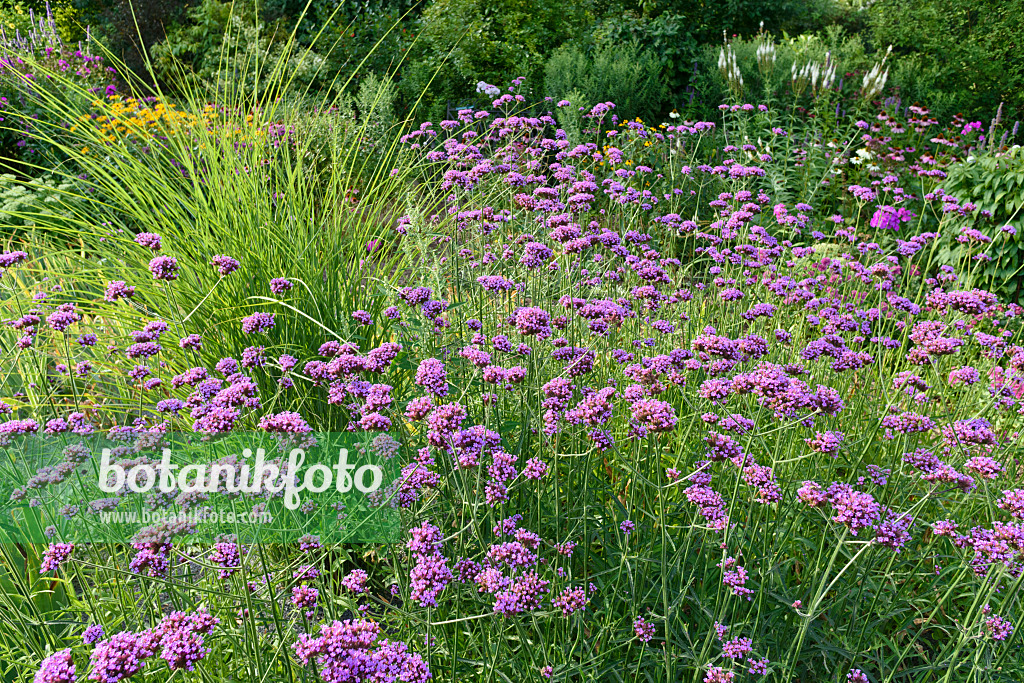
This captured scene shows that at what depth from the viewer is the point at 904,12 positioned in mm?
15391

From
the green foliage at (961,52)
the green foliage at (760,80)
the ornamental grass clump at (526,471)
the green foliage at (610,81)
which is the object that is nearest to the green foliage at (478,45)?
the green foliage at (610,81)

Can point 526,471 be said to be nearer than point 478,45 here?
Yes

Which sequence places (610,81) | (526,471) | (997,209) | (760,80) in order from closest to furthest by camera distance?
(526,471) → (997,209) → (610,81) → (760,80)

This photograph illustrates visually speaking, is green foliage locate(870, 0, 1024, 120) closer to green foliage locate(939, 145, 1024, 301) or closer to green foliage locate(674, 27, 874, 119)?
green foliage locate(674, 27, 874, 119)

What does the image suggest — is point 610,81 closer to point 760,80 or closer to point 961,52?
point 760,80

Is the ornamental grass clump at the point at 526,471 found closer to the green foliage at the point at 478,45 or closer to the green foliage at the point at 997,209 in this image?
the green foliage at the point at 997,209

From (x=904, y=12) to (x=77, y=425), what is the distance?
61.0ft

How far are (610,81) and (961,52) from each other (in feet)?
27.7

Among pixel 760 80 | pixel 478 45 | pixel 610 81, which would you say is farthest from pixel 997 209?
pixel 478 45

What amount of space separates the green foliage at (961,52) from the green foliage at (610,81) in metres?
4.50

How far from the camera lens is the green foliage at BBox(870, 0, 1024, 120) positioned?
40.4 ft

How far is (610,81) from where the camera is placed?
1033 cm

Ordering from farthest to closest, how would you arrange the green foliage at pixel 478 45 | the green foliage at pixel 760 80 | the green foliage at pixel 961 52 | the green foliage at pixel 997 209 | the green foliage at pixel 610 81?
1. the green foliage at pixel 961 52
2. the green foliage at pixel 478 45
3. the green foliage at pixel 610 81
4. the green foliage at pixel 760 80
5. the green foliage at pixel 997 209

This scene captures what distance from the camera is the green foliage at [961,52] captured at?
40.4 feet
